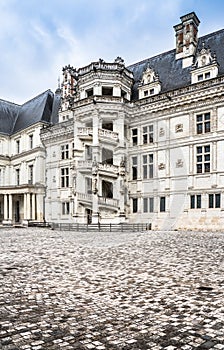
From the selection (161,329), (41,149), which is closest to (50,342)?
(161,329)

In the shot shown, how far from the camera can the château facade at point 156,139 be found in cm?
2394

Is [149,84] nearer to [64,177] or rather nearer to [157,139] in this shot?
[157,139]

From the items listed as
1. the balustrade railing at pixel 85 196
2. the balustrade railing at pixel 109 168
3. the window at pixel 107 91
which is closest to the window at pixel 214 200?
the balustrade railing at pixel 109 168

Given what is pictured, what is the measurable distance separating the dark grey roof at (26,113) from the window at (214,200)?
21981mm

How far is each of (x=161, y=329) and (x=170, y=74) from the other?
27.4 m

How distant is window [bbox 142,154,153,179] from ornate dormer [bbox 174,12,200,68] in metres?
8.72

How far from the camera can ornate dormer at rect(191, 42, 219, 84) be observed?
24.6m

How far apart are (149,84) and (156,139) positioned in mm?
5260

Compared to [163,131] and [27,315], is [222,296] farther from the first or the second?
[163,131]

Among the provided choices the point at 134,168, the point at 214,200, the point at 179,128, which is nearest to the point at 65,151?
the point at 134,168

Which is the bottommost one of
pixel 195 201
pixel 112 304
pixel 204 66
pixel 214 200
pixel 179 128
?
pixel 112 304

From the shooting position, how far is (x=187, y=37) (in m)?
27.8

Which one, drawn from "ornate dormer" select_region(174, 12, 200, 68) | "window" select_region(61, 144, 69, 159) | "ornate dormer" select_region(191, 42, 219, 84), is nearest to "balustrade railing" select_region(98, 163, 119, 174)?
"window" select_region(61, 144, 69, 159)

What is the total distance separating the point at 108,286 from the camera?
6.43 m
